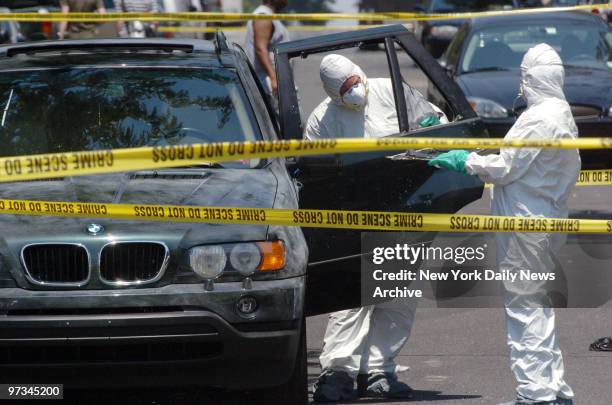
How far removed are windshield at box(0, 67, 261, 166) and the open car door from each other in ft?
1.03

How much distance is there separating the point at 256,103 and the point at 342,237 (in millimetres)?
921

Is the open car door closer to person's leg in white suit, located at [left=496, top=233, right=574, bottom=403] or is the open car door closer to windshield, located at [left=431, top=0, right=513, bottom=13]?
person's leg in white suit, located at [left=496, top=233, right=574, bottom=403]

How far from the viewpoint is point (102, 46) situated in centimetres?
698

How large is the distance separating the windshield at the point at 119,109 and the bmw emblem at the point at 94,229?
101 centimetres

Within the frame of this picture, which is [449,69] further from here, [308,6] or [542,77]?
[308,6]

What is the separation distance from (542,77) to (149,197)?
1903mm

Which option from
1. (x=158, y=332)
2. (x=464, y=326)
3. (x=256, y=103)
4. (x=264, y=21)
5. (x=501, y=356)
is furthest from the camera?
(x=264, y=21)

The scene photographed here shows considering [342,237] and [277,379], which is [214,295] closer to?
[277,379]

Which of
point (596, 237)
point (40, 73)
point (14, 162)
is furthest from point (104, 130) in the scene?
point (596, 237)

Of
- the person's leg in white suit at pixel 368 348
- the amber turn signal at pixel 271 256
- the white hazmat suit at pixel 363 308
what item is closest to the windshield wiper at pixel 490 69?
the white hazmat suit at pixel 363 308

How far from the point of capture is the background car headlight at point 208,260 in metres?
5.09

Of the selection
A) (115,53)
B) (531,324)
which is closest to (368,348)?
(531,324)

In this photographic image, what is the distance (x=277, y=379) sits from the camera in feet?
17.0

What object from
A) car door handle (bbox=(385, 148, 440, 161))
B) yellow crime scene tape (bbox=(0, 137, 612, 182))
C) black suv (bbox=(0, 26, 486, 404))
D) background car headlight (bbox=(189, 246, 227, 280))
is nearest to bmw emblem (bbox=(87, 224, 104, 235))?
black suv (bbox=(0, 26, 486, 404))
